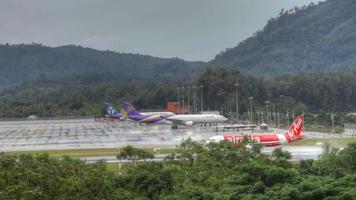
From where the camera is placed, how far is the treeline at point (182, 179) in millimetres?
29406

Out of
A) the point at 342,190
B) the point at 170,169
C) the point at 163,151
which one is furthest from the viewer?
the point at 163,151

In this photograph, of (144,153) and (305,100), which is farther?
(305,100)

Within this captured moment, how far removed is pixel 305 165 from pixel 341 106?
158716mm

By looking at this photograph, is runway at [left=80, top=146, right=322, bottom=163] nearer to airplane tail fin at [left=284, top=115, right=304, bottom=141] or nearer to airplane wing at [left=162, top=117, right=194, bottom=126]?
airplane tail fin at [left=284, top=115, right=304, bottom=141]

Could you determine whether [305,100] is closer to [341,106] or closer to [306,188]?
[341,106]

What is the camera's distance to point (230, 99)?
181125 mm

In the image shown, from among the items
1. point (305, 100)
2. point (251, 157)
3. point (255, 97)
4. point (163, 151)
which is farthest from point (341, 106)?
point (251, 157)

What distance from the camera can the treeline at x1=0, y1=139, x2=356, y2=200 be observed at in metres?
29.4

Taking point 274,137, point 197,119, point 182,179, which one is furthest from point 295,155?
point 197,119

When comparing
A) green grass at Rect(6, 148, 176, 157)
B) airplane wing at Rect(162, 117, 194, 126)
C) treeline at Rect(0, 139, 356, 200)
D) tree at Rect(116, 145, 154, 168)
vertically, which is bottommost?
green grass at Rect(6, 148, 176, 157)

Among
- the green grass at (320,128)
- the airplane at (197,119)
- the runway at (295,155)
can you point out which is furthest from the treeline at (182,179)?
the airplane at (197,119)

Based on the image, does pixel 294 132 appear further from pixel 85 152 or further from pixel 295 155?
pixel 85 152

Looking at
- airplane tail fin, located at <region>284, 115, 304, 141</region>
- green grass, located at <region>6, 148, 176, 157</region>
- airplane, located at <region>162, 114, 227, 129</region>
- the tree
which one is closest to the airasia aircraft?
airplane tail fin, located at <region>284, 115, 304, 141</region>

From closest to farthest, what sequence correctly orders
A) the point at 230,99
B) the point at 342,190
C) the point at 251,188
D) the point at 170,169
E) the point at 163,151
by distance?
the point at 342,190 → the point at 251,188 → the point at 170,169 → the point at 163,151 → the point at 230,99
